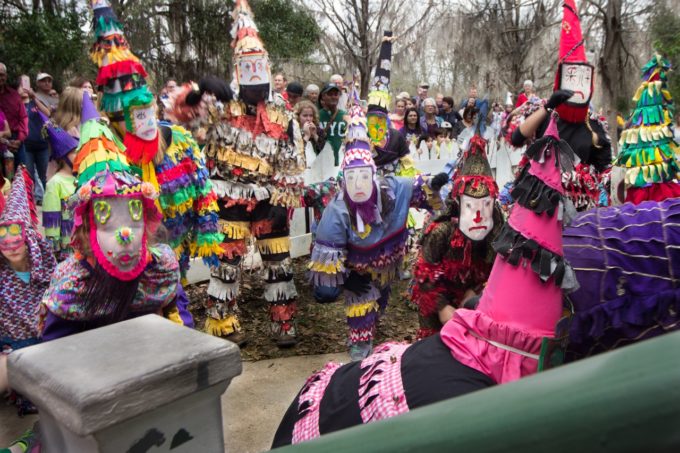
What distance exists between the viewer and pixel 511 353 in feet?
5.22

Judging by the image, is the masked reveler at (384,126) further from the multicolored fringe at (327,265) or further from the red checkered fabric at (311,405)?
the red checkered fabric at (311,405)

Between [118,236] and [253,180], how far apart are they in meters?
2.22

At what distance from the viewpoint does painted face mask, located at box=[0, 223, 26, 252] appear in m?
3.03

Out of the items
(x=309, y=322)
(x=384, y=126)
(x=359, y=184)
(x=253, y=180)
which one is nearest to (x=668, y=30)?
(x=384, y=126)

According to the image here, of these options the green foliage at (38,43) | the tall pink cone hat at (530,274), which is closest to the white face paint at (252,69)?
the tall pink cone hat at (530,274)

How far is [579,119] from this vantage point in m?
3.81

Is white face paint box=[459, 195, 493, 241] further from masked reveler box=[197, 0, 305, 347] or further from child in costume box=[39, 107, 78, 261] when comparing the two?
child in costume box=[39, 107, 78, 261]

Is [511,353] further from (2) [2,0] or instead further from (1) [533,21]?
A: (1) [533,21]

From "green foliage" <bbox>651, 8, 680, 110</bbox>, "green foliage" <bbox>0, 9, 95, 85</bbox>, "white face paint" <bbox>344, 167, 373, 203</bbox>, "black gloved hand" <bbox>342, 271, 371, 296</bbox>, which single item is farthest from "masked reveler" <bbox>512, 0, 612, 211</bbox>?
"green foliage" <bbox>651, 8, 680, 110</bbox>

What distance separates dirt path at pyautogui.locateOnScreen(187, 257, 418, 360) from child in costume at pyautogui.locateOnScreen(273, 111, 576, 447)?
2696 mm

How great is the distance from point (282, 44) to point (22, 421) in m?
13.0

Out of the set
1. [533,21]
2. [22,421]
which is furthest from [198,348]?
[533,21]

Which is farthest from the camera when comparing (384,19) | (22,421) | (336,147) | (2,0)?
(384,19)

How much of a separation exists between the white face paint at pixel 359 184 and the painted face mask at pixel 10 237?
6.29ft
